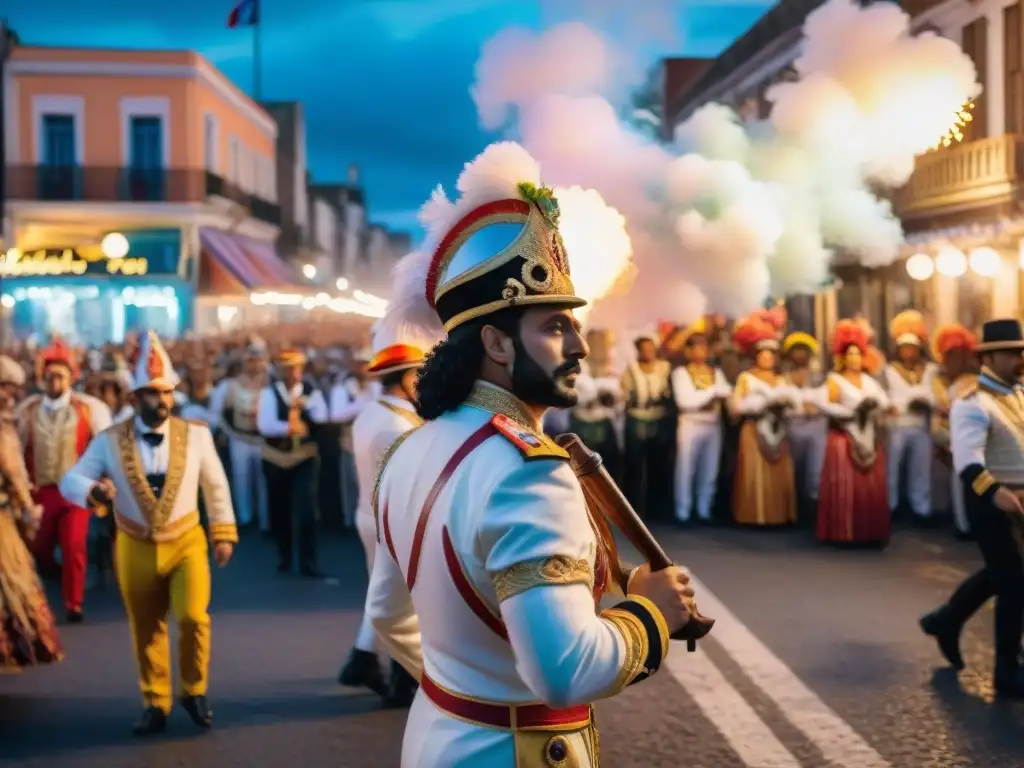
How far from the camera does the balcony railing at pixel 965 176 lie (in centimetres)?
2092

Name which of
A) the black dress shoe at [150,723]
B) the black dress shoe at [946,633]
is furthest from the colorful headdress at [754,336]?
the black dress shoe at [150,723]

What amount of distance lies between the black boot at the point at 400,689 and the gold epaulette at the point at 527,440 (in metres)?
4.47

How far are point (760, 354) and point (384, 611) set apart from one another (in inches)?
407

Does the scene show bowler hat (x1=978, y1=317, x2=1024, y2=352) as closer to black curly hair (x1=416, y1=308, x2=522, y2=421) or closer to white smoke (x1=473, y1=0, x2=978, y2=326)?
white smoke (x1=473, y1=0, x2=978, y2=326)

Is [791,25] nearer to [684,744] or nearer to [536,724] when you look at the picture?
[684,744]

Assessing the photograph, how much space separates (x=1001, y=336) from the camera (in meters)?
7.61

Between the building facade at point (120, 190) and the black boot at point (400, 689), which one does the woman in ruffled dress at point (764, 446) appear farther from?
the building facade at point (120, 190)

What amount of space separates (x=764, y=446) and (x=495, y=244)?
11321mm

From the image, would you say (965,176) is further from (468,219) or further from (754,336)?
(468,219)

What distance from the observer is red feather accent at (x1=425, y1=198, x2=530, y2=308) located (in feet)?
10.5

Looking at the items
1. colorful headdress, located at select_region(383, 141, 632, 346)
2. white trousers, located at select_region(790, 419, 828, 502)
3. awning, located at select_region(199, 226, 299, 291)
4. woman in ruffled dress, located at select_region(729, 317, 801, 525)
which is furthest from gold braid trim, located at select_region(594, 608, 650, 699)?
awning, located at select_region(199, 226, 299, 291)

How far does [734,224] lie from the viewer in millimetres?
7961

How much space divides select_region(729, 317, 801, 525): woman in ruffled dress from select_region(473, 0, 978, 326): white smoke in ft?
14.7

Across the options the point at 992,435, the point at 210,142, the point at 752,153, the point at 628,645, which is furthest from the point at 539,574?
the point at 210,142
